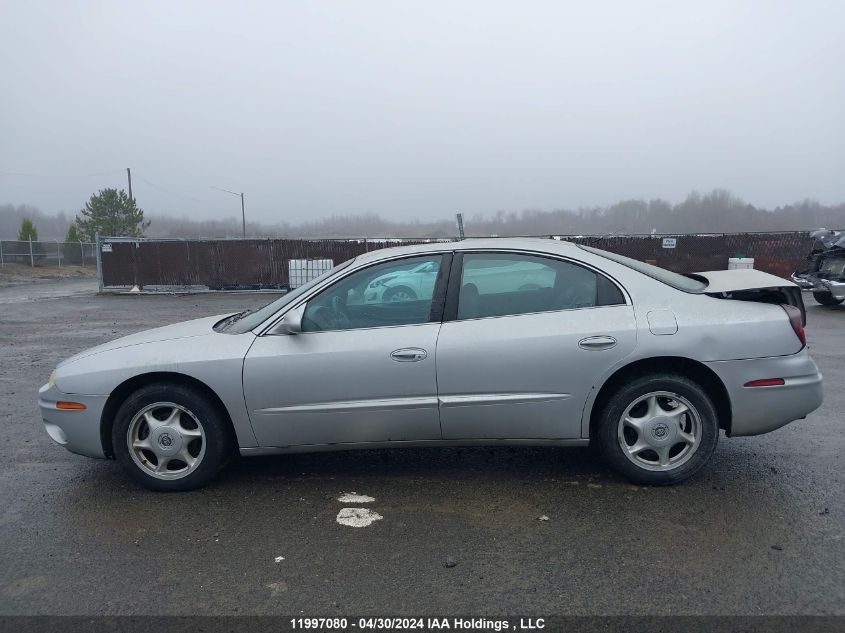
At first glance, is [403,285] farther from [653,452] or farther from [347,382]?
[653,452]

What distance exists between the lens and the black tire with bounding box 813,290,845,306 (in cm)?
1373

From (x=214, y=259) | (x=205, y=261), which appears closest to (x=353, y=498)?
(x=214, y=259)

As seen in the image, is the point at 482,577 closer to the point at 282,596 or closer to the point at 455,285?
the point at 282,596

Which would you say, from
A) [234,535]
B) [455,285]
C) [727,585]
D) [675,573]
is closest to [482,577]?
[675,573]

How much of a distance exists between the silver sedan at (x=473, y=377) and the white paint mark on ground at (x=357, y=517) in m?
0.41

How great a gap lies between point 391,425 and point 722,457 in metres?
2.34

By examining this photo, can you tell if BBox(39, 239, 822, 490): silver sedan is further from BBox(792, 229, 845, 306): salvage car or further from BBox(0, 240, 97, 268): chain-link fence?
BBox(0, 240, 97, 268): chain-link fence

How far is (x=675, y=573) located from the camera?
2855 millimetres

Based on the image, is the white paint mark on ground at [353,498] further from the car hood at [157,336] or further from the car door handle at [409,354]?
the car hood at [157,336]

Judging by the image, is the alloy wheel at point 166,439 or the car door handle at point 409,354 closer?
the car door handle at point 409,354

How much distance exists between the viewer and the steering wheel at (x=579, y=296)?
12.6 ft

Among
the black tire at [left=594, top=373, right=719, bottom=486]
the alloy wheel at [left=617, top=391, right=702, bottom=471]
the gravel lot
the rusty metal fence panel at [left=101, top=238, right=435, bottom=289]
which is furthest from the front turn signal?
the rusty metal fence panel at [left=101, top=238, right=435, bottom=289]

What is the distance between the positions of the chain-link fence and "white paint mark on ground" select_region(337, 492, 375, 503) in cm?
3868

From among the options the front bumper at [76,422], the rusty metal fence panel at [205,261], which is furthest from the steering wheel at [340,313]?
the rusty metal fence panel at [205,261]
